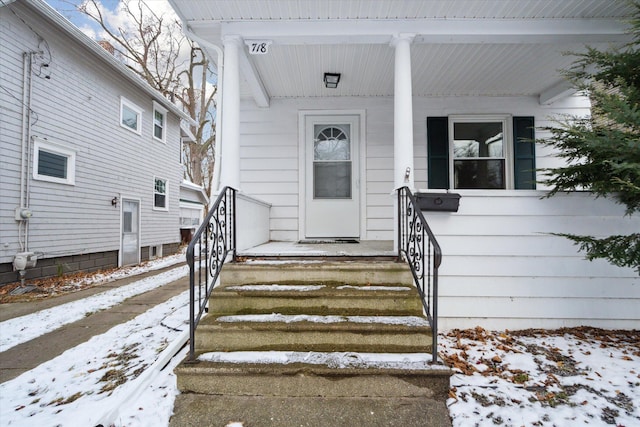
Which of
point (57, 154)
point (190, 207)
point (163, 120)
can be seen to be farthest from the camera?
point (190, 207)

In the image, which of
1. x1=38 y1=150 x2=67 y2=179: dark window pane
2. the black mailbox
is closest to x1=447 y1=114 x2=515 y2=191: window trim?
the black mailbox

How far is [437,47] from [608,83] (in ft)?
5.38

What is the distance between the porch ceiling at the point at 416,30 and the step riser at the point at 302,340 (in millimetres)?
2846

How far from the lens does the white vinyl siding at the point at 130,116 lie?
8.34 meters

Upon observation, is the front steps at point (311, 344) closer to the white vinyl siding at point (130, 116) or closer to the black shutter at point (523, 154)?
the black shutter at point (523, 154)

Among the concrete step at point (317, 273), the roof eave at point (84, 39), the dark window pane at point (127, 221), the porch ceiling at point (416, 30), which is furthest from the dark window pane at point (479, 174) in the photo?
the dark window pane at point (127, 221)

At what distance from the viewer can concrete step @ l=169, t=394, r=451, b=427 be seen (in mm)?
1821

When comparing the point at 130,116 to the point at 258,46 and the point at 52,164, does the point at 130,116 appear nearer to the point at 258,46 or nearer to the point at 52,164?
the point at 52,164

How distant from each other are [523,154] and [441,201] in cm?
247

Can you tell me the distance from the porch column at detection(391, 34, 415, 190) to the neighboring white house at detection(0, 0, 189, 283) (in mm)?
6454

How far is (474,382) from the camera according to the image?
220 cm

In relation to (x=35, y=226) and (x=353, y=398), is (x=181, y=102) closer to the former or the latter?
(x=35, y=226)

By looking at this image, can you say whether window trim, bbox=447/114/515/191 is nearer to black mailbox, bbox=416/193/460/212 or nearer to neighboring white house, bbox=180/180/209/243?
black mailbox, bbox=416/193/460/212

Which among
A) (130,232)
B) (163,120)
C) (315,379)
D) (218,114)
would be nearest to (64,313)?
(218,114)
